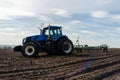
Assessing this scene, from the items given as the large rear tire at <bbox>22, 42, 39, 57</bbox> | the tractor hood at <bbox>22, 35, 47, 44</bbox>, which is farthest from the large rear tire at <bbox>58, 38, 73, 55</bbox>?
the large rear tire at <bbox>22, 42, 39, 57</bbox>

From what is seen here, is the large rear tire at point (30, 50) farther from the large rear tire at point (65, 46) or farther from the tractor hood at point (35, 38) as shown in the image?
the large rear tire at point (65, 46)

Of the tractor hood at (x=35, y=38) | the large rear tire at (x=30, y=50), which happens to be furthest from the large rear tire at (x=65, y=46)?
the large rear tire at (x=30, y=50)

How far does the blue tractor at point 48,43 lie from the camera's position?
75.4 feet

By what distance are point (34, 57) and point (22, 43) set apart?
6.94 feet

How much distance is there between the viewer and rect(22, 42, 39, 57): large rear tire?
74.4ft

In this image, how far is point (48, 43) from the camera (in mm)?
23203

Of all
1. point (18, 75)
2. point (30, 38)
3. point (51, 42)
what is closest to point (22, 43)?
point (30, 38)

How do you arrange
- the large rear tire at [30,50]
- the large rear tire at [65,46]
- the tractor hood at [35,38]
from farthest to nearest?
the tractor hood at [35,38] → the large rear tire at [65,46] → the large rear tire at [30,50]

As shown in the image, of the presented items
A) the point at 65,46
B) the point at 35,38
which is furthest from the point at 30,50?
the point at 65,46

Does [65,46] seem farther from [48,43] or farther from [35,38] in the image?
[35,38]

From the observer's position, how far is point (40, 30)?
957 inches

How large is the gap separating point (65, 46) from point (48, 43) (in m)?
1.34

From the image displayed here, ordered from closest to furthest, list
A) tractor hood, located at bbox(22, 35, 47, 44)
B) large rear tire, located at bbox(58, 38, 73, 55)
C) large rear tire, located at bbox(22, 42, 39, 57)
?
large rear tire, located at bbox(22, 42, 39, 57)
large rear tire, located at bbox(58, 38, 73, 55)
tractor hood, located at bbox(22, 35, 47, 44)

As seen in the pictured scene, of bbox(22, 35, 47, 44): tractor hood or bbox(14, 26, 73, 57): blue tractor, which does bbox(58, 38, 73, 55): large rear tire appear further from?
bbox(22, 35, 47, 44): tractor hood
